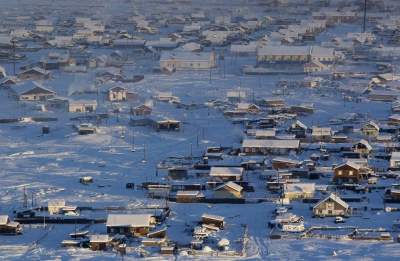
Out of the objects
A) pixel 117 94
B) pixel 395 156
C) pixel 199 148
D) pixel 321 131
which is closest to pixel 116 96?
pixel 117 94

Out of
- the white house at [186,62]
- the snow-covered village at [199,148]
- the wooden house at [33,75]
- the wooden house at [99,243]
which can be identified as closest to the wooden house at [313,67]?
the snow-covered village at [199,148]

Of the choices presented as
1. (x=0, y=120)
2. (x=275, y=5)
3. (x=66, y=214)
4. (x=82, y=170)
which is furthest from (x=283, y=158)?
(x=275, y=5)

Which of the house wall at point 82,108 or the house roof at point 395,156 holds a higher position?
the house roof at point 395,156

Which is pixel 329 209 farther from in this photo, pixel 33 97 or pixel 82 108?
pixel 33 97

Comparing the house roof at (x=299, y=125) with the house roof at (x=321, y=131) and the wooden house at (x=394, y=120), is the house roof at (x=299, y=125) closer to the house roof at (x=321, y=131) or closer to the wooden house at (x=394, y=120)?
the house roof at (x=321, y=131)

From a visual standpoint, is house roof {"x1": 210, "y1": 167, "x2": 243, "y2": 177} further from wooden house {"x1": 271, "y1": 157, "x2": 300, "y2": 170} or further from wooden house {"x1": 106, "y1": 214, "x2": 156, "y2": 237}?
wooden house {"x1": 106, "y1": 214, "x2": 156, "y2": 237}

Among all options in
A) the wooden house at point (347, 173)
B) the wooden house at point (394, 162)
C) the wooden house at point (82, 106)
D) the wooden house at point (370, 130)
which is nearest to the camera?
the wooden house at point (347, 173)

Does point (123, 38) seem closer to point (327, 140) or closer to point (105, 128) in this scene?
point (105, 128)
